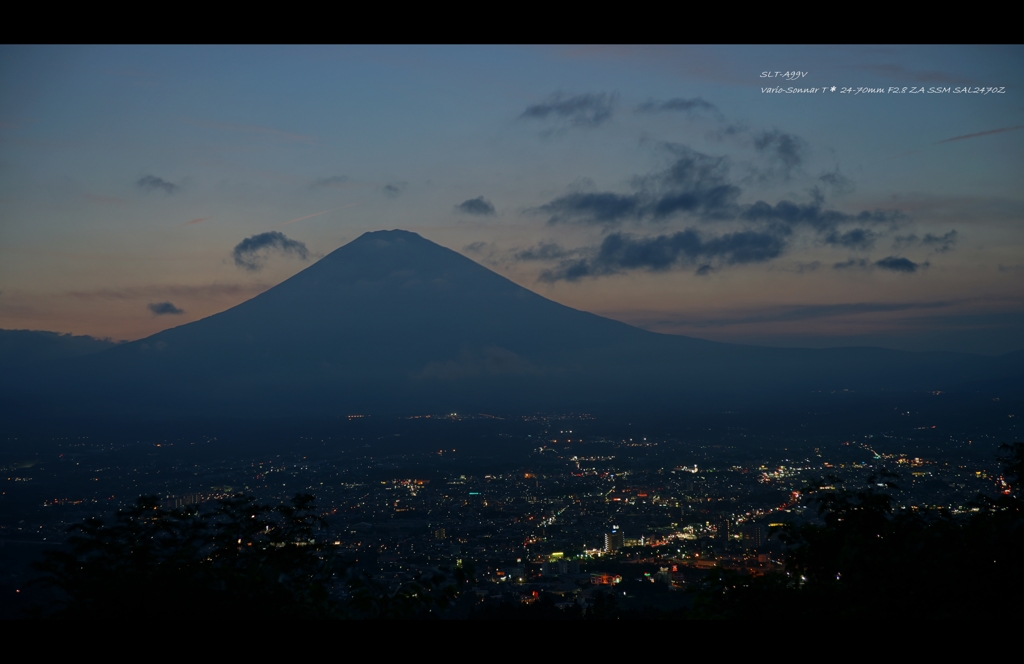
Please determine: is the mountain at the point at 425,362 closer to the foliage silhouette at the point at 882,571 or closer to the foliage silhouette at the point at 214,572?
the foliage silhouette at the point at 214,572

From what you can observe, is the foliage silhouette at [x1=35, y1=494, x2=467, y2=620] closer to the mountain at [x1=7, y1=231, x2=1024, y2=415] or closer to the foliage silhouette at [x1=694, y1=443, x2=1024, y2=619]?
the foliage silhouette at [x1=694, y1=443, x2=1024, y2=619]

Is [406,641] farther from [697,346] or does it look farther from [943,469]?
[697,346]

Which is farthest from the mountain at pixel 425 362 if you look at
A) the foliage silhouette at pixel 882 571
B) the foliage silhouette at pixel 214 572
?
the foliage silhouette at pixel 882 571

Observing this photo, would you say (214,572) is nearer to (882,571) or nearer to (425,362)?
(882,571)

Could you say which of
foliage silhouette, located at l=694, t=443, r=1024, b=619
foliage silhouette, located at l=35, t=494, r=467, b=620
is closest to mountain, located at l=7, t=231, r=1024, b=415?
foliage silhouette, located at l=35, t=494, r=467, b=620

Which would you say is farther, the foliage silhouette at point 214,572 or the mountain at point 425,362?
the mountain at point 425,362

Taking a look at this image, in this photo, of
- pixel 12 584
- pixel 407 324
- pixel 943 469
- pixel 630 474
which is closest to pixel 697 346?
pixel 407 324

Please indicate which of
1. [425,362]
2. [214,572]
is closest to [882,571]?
[214,572]

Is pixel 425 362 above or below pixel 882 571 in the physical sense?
above
